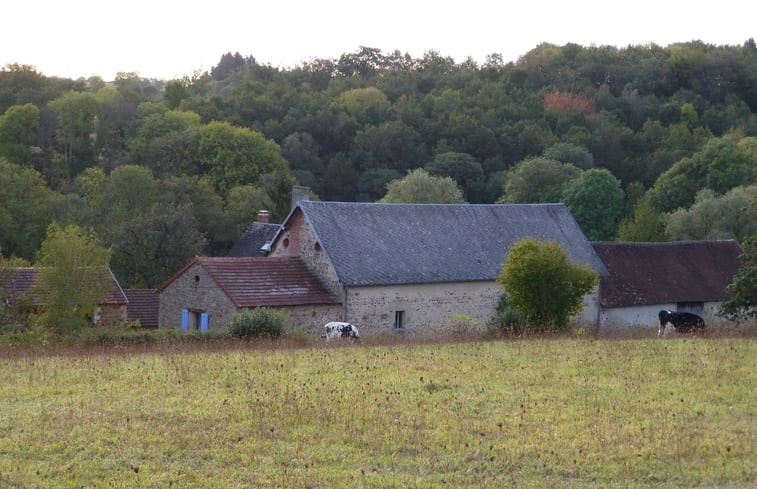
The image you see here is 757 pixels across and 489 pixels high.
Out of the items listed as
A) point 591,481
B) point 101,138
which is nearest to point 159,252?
point 101,138

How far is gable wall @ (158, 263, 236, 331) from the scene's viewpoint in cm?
3197

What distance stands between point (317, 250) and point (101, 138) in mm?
50521

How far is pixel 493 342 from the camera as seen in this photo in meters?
21.1

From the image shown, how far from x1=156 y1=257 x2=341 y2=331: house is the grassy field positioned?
12916 millimetres

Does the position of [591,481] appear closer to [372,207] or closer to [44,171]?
[372,207]

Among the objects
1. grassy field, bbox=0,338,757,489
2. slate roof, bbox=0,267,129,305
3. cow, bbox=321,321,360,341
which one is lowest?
grassy field, bbox=0,338,757,489

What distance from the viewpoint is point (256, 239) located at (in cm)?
4609

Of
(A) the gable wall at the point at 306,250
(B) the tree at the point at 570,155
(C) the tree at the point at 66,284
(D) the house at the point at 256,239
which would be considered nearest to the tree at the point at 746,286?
(A) the gable wall at the point at 306,250

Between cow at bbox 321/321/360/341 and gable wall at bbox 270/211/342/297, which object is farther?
gable wall at bbox 270/211/342/297

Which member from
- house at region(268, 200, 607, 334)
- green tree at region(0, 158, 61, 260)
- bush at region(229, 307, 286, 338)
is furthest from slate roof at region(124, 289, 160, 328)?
green tree at region(0, 158, 61, 260)

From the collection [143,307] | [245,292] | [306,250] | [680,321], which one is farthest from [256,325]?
[143,307]

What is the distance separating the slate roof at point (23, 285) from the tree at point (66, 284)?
130cm

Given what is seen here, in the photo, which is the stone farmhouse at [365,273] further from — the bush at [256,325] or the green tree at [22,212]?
the green tree at [22,212]

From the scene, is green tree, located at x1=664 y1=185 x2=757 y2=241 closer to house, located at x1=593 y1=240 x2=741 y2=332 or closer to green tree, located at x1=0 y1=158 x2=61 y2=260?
house, located at x1=593 y1=240 x2=741 y2=332
